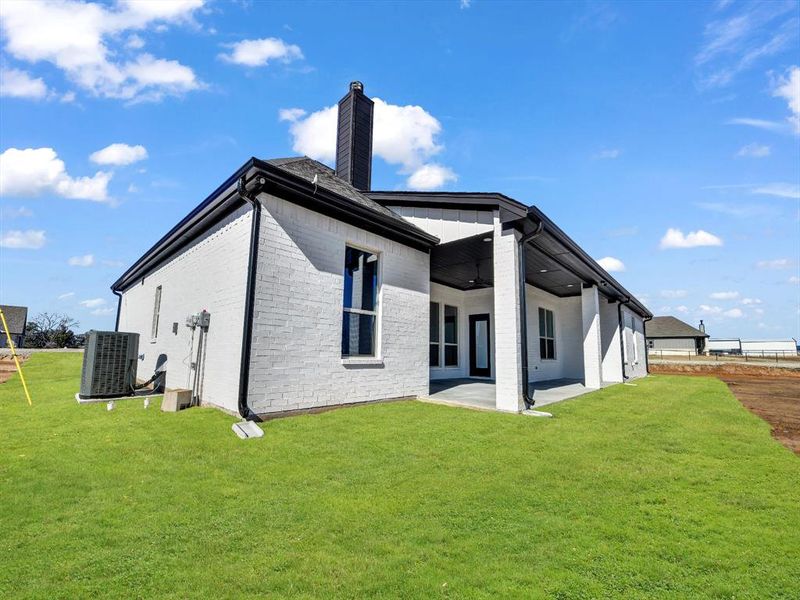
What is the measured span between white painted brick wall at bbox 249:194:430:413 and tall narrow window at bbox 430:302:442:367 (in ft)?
13.9

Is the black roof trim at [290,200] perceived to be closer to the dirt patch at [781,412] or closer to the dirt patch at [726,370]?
the dirt patch at [781,412]

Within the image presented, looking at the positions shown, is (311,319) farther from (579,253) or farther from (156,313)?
(579,253)

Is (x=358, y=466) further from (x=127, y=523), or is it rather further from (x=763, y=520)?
(x=763, y=520)

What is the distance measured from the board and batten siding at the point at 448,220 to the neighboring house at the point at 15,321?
37.2 meters

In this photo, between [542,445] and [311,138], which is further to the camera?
[311,138]

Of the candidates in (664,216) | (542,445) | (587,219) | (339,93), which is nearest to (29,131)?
(339,93)

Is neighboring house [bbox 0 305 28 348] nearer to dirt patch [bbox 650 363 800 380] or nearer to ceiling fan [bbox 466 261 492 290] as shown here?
ceiling fan [bbox 466 261 492 290]

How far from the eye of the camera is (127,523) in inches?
104

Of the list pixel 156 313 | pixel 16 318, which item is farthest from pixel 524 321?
pixel 16 318

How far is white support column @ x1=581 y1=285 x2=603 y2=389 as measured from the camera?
11258mm

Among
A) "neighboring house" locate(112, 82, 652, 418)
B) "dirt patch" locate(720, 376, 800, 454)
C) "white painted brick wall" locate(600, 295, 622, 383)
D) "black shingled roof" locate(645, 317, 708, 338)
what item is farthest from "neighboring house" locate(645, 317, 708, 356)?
"neighboring house" locate(112, 82, 652, 418)

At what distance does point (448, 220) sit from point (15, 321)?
42.5 meters

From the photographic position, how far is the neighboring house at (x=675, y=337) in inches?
1753

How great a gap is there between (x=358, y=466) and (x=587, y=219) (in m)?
10.4
